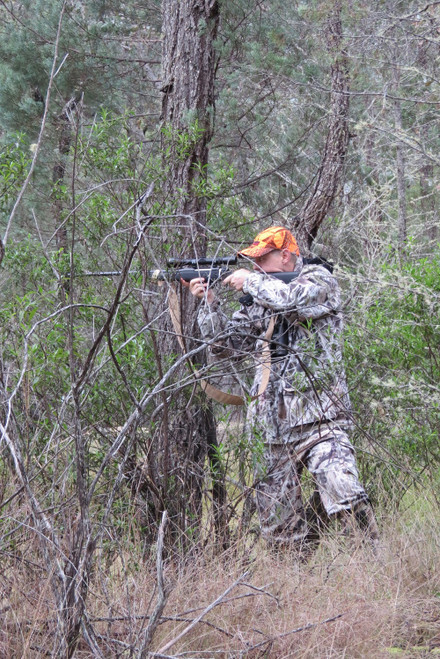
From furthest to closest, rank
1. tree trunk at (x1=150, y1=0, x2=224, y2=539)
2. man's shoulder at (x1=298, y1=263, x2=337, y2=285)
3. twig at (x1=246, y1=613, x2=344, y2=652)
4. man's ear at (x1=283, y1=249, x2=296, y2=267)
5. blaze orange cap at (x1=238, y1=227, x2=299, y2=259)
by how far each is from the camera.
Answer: man's ear at (x1=283, y1=249, x2=296, y2=267)
blaze orange cap at (x1=238, y1=227, x2=299, y2=259)
man's shoulder at (x1=298, y1=263, x2=337, y2=285)
tree trunk at (x1=150, y1=0, x2=224, y2=539)
twig at (x1=246, y1=613, x2=344, y2=652)

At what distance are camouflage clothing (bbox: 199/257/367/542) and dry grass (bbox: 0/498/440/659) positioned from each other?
0.59 m

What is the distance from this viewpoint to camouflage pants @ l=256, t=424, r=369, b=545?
13.2 feet

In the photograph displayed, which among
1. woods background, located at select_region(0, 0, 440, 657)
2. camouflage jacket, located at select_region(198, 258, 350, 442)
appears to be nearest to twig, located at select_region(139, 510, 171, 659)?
woods background, located at select_region(0, 0, 440, 657)

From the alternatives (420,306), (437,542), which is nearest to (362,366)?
(420,306)

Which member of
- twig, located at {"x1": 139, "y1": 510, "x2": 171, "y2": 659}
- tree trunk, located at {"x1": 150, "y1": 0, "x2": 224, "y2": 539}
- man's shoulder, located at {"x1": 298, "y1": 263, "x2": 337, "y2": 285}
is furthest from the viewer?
man's shoulder, located at {"x1": 298, "y1": 263, "x2": 337, "y2": 285}

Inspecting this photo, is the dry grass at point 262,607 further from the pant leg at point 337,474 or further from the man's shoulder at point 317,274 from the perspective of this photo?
the man's shoulder at point 317,274

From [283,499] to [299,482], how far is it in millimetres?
186

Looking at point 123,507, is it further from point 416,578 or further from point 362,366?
point 362,366

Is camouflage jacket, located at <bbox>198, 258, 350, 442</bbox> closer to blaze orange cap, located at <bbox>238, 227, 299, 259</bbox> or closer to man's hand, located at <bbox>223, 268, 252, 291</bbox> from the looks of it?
man's hand, located at <bbox>223, 268, 252, 291</bbox>

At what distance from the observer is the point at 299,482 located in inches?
165

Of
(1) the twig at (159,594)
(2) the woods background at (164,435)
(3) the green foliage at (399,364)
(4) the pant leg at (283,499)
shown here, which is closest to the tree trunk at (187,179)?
(2) the woods background at (164,435)

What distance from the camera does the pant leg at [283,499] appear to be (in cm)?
418

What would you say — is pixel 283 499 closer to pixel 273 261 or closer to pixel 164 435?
pixel 164 435

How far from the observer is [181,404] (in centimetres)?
432
